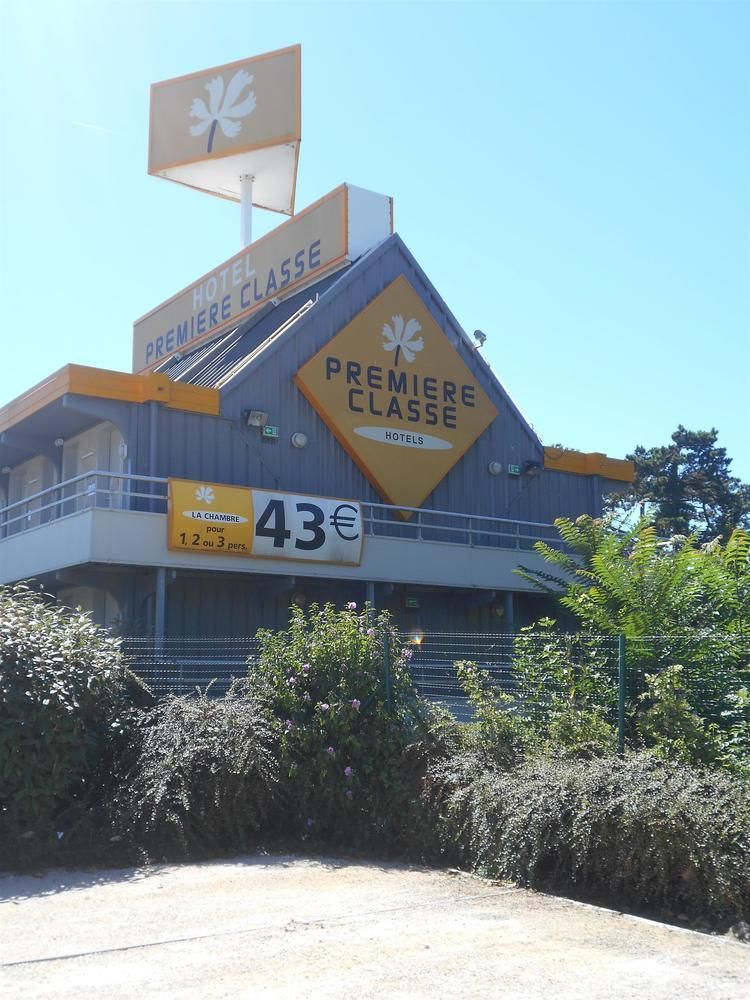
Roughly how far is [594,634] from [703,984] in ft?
17.3

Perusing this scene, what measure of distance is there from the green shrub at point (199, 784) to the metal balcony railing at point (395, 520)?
9.29 meters

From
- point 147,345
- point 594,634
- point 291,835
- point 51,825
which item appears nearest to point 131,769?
point 51,825

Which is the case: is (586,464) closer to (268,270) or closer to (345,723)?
(268,270)

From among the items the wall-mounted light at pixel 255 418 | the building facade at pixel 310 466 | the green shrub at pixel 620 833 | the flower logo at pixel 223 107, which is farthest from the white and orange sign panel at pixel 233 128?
the green shrub at pixel 620 833

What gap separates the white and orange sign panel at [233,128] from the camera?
2748cm

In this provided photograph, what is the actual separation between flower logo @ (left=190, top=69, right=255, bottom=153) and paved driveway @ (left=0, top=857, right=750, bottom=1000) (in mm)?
22981

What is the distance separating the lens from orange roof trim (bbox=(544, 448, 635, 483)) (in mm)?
25875

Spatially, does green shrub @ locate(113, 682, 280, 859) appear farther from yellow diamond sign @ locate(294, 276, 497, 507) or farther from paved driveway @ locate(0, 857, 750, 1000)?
yellow diamond sign @ locate(294, 276, 497, 507)

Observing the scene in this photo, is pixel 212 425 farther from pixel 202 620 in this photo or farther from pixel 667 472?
pixel 667 472

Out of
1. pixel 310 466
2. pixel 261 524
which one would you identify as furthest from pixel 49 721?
pixel 310 466

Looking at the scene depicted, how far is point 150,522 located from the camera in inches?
702

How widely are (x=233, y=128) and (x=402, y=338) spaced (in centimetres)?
866

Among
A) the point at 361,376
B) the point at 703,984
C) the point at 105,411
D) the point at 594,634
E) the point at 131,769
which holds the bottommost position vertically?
the point at 703,984

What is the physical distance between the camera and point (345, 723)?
1049 centimetres
